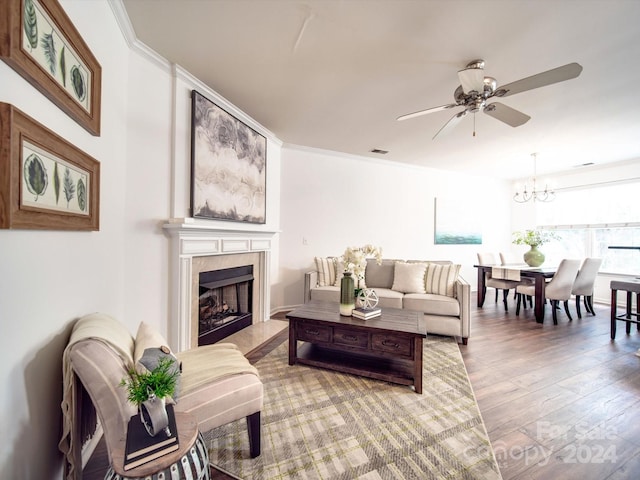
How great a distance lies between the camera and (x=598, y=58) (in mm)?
2125

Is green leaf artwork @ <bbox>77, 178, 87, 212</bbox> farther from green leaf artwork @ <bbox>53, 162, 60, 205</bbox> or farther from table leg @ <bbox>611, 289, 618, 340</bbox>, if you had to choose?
table leg @ <bbox>611, 289, 618, 340</bbox>

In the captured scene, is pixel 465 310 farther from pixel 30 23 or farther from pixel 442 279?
pixel 30 23

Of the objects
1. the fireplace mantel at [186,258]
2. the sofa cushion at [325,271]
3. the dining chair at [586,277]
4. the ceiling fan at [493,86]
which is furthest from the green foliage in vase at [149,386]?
the dining chair at [586,277]

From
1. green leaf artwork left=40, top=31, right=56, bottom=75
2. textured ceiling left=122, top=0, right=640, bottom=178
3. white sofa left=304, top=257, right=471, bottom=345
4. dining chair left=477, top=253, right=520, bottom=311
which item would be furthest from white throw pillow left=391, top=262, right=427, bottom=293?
green leaf artwork left=40, top=31, right=56, bottom=75

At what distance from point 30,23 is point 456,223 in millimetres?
6428

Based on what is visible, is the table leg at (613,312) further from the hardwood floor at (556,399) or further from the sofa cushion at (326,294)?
the sofa cushion at (326,294)

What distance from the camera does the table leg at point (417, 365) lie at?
2.09 meters

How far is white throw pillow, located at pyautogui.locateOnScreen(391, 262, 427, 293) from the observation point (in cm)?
370

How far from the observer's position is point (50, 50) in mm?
1104

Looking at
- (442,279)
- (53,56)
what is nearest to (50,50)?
(53,56)

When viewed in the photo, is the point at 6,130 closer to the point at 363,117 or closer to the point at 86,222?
the point at 86,222

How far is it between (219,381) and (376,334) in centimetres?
133


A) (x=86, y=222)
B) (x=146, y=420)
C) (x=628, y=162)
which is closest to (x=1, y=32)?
(x=86, y=222)

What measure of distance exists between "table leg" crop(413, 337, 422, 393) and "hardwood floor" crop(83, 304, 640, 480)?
43 centimetres
